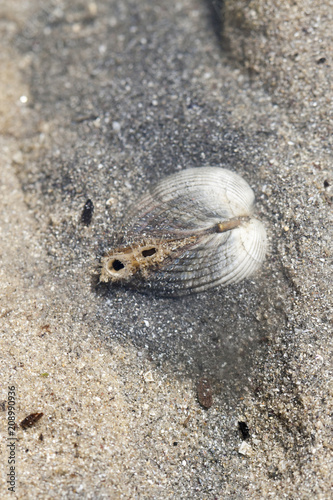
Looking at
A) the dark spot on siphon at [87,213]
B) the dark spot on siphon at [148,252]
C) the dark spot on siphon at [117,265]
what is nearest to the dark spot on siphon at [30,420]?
the dark spot on siphon at [117,265]

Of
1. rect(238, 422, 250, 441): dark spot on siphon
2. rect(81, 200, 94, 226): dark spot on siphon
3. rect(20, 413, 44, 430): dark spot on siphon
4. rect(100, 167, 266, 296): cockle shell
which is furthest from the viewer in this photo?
rect(81, 200, 94, 226): dark spot on siphon

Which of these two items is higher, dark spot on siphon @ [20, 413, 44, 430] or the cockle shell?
the cockle shell

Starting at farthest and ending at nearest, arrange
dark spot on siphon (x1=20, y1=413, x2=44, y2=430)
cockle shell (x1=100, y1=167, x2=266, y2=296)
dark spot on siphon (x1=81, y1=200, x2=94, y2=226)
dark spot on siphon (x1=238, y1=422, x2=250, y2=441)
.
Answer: dark spot on siphon (x1=81, y1=200, x2=94, y2=226), cockle shell (x1=100, y1=167, x2=266, y2=296), dark spot on siphon (x1=238, y1=422, x2=250, y2=441), dark spot on siphon (x1=20, y1=413, x2=44, y2=430)

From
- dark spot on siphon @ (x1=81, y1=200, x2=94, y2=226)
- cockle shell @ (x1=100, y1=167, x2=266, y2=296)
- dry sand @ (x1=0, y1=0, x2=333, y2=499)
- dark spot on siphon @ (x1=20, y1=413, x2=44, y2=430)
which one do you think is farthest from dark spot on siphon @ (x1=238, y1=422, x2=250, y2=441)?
dark spot on siphon @ (x1=81, y1=200, x2=94, y2=226)

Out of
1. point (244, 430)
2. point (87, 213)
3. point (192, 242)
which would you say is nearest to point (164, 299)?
point (192, 242)

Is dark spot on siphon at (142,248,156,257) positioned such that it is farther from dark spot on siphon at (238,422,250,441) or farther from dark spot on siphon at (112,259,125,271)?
dark spot on siphon at (238,422,250,441)

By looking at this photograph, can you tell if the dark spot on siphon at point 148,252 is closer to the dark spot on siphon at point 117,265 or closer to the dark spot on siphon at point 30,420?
the dark spot on siphon at point 117,265

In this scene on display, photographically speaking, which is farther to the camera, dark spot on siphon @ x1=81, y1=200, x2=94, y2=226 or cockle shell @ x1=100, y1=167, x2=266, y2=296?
dark spot on siphon @ x1=81, y1=200, x2=94, y2=226

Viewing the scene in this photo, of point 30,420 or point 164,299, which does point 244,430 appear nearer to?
point 164,299

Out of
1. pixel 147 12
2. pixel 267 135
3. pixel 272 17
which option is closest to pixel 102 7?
pixel 147 12
